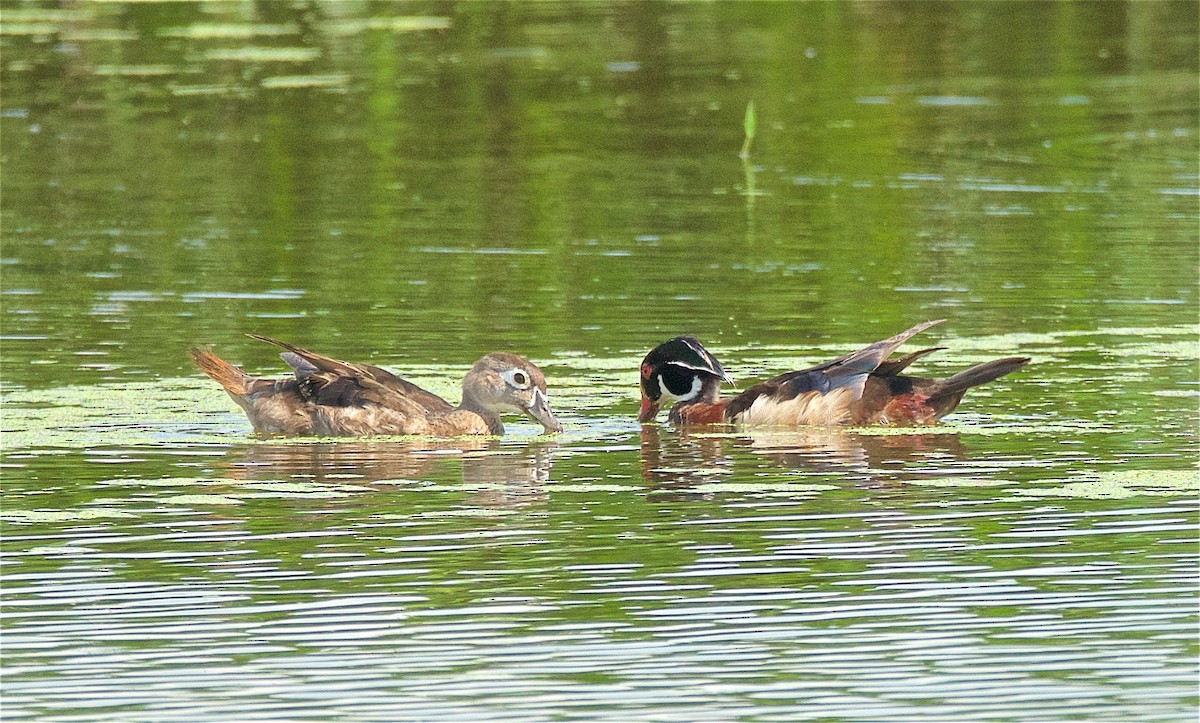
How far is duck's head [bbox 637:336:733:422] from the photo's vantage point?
507 inches

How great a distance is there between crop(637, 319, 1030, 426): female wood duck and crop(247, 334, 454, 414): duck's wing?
3.95 feet

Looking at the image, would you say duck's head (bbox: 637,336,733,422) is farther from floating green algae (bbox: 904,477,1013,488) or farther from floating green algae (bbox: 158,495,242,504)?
floating green algae (bbox: 158,495,242,504)

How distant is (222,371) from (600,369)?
2.43m

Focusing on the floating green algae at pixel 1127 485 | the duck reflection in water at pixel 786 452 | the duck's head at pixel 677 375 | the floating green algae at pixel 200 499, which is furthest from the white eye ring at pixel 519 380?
the floating green algae at pixel 1127 485

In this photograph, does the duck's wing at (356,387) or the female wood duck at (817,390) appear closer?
the duck's wing at (356,387)

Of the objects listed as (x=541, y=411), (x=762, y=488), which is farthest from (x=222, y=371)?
(x=762, y=488)

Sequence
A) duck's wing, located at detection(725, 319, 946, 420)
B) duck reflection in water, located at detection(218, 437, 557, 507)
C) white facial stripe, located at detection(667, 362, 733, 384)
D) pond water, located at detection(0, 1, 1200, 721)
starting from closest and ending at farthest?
pond water, located at detection(0, 1, 1200, 721)
duck reflection in water, located at detection(218, 437, 557, 507)
duck's wing, located at detection(725, 319, 946, 420)
white facial stripe, located at detection(667, 362, 733, 384)

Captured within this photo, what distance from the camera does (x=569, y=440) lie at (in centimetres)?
1241

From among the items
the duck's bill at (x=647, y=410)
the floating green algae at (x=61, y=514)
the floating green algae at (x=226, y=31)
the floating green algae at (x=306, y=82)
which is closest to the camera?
the floating green algae at (x=61, y=514)

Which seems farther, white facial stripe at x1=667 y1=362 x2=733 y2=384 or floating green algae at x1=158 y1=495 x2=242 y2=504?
white facial stripe at x1=667 y1=362 x2=733 y2=384

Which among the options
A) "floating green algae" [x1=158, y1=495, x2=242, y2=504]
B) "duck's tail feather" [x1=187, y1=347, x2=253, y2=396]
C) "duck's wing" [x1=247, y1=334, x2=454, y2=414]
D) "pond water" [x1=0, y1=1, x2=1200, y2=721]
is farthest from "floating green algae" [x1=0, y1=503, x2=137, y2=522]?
"duck's tail feather" [x1=187, y1=347, x2=253, y2=396]

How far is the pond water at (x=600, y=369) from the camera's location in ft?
26.2

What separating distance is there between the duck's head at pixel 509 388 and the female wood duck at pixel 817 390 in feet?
2.31

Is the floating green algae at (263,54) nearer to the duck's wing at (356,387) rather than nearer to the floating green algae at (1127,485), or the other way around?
the duck's wing at (356,387)
